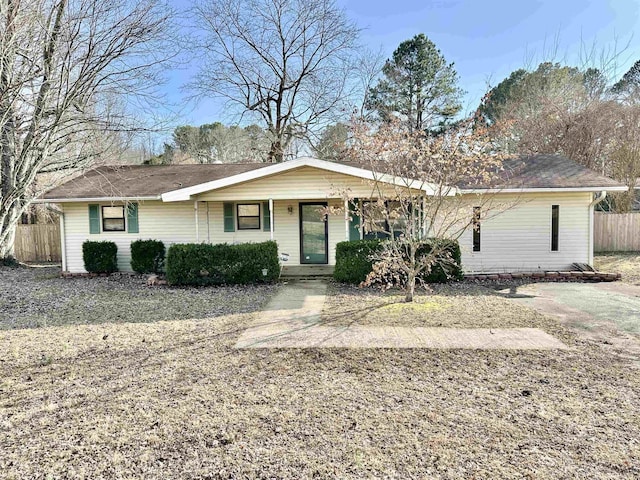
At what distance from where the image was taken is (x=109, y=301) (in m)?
8.23

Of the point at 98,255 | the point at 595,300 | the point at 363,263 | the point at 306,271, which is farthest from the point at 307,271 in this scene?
the point at 595,300

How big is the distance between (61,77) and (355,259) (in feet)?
28.0

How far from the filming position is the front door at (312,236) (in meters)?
12.2

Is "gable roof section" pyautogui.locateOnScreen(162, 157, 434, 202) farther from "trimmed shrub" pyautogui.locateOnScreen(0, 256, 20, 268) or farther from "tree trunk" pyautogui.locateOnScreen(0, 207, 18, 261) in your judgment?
"trimmed shrub" pyautogui.locateOnScreen(0, 256, 20, 268)

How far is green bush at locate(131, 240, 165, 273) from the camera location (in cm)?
1134

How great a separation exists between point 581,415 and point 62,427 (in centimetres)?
419

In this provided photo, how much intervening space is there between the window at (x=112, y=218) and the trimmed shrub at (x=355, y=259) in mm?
6946

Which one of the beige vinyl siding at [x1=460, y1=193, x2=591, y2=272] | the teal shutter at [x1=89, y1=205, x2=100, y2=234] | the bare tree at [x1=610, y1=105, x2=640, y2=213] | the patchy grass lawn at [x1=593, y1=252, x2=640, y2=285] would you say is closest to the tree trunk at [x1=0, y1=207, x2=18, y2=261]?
the teal shutter at [x1=89, y1=205, x2=100, y2=234]

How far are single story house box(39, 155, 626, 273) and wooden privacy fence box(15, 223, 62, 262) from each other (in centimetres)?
549

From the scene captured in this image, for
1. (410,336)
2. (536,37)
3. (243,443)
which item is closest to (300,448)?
(243,443)

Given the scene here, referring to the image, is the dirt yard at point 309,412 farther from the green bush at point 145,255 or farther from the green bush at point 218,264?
the green bush at point 145,255

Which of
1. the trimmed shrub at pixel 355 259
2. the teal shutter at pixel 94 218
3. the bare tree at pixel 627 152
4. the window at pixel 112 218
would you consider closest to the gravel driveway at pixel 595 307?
the trimmed shrub at pixel 355 259

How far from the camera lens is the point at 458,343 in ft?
16.8

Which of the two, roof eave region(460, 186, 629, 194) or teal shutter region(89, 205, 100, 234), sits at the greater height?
roof eave region(460, 186, 629, 194)
